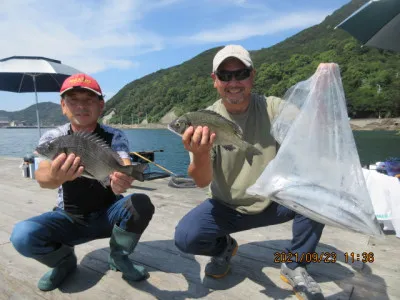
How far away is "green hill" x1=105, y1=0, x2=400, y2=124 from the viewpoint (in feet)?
272

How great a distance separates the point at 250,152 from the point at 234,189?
17.6 inches

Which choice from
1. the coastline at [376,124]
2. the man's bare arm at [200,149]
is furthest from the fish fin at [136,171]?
the coastline at [376,124]

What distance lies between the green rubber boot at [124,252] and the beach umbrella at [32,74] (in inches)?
305

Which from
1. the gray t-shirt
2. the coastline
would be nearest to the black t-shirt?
the gray t-shirt

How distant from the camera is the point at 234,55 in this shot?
2.93 m

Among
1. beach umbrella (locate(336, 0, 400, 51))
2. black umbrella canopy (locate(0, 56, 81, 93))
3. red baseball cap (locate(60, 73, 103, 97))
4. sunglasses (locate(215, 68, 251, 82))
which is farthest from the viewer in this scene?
black umbrella canopy (locate(0, 56, 81, 93))

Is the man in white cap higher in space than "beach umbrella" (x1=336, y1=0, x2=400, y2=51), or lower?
lower

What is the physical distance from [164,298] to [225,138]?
1.48 meters

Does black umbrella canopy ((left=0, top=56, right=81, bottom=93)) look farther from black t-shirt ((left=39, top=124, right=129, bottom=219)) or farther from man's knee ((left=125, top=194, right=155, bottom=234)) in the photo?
man's knee ((left=125, top=194, right=155, bottom=234))

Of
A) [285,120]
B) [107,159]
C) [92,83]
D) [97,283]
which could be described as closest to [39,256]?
[97,283]

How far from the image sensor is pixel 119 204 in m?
3.07

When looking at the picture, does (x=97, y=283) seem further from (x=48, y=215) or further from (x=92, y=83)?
(x=92, y=83)

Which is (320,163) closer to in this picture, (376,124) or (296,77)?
(376,124)
